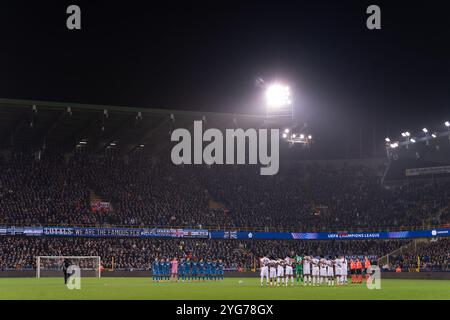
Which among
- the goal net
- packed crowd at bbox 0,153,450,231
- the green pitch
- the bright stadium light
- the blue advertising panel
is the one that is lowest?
the goal net

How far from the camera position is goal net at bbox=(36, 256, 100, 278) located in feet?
186

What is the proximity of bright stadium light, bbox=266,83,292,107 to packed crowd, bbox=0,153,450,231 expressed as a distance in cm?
1526

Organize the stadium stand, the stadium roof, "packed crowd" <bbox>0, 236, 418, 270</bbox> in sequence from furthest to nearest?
the stadium stand
the stadium roof
"packed crowd" <bbox>0, 236, 418, 270</bbox>

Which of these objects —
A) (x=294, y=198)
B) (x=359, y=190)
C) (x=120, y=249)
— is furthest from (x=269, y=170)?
(x=120, y=249)

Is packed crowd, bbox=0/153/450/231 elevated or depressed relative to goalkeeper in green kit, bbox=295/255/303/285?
elevated

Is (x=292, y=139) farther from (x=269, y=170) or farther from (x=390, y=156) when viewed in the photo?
(x=390, y=156)

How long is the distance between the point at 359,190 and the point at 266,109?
73.2ft

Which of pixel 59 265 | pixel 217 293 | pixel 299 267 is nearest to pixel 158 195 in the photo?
pixel 59 265

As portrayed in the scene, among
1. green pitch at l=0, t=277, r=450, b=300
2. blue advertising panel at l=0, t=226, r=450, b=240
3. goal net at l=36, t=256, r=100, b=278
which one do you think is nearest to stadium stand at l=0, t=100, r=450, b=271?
blue advertising panel at l=0, t=226, r=450, b=240

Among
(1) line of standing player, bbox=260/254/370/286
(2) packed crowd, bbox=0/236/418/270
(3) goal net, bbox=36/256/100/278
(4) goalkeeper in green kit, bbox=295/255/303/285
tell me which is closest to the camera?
(1) line of standing player, bbox=260/254/370/286

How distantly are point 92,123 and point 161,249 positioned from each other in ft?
48.8

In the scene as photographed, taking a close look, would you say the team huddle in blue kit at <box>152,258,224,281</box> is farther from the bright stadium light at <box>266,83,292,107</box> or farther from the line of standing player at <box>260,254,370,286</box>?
the bright stadium light at <box>266,83,292,107</box>

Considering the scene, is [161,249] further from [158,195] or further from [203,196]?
[203,196]

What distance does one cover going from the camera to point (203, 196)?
249 feet
